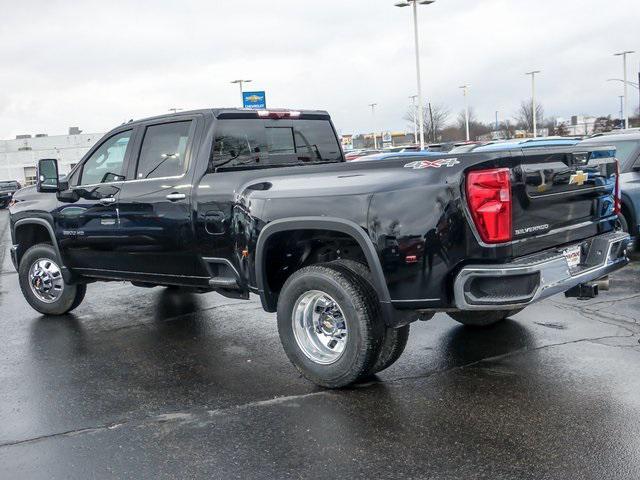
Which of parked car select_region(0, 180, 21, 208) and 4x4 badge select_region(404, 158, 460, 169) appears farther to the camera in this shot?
parked car select_region(0, 180, 21, 208)

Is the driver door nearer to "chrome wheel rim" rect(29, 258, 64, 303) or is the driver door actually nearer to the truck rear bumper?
"chrome wheel rim" rect(29, 258, 64, 303)

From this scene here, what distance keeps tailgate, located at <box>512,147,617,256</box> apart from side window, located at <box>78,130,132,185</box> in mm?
3843

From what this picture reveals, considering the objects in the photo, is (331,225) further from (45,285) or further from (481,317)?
(45,285)

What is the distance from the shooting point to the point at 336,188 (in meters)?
4.58

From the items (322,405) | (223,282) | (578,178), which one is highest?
(578,178)

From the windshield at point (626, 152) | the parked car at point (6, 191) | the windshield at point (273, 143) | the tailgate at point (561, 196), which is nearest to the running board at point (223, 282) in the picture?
the windshield at point (273, 143)

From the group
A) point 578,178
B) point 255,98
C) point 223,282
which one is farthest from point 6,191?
point 578,178

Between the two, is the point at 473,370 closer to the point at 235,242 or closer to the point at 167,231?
the point at 235,242

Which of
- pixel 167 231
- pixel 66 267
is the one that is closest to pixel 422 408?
pixel 167 231

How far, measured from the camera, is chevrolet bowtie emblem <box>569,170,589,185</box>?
4.66m

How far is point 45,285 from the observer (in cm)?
761

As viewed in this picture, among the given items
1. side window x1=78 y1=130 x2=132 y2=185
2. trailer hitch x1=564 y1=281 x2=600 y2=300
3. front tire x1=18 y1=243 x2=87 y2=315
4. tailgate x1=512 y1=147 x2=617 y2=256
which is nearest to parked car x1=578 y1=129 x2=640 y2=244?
tailgate x1=512 y1=147 x2=617 y2=256

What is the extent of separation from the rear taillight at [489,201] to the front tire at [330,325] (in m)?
0.94

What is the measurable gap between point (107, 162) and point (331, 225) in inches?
123
